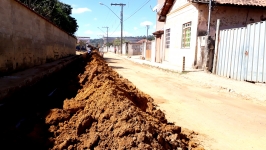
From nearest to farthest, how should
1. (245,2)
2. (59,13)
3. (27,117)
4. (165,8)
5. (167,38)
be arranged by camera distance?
(27,117), (245,2), (165,8), (167,38), (59,13)

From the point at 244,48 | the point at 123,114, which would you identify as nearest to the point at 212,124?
the point at 123,114

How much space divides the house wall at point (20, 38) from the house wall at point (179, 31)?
9.19m

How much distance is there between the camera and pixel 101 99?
398 centimetres

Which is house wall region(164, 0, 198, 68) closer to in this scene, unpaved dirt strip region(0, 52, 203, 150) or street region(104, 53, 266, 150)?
street region(104, 53, 266, 150)

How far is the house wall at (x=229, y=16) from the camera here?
562 inches

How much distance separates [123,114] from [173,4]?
59.3ft

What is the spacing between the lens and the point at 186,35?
16.8 metres

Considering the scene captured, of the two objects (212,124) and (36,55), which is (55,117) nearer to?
(212,124)

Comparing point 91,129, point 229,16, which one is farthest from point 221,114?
point 229,16

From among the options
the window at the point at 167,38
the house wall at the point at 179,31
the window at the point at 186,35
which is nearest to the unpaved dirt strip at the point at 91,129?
the house wall at the point at 179,31

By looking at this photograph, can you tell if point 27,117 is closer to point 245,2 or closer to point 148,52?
point 245,2

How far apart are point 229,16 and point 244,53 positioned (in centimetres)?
531

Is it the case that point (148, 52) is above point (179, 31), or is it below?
below

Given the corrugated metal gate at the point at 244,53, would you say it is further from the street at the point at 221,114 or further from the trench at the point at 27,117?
the trench at the point at 27,117
